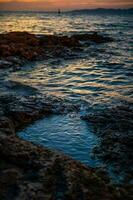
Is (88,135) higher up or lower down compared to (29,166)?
lower down

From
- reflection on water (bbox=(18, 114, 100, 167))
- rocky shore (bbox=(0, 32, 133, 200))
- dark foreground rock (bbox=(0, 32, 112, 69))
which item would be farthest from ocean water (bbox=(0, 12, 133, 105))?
reflection on water (bbox=(18, 114, 100, 167))

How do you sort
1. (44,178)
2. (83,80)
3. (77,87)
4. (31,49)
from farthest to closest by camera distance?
(31,49)
(83,80)
(77,87)
(44,178)

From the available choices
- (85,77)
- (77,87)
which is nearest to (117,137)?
(77,87)

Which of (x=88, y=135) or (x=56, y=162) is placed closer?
(x=56, y=162)

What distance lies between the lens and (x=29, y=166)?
4.64 metres

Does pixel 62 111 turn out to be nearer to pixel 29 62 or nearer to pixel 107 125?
pixel 107 125

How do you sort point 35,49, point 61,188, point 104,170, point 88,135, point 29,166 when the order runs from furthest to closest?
point 35,49
point 88,135
point 104,170
point 29,166
point 61,188

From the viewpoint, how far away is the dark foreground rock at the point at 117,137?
18.5 ft

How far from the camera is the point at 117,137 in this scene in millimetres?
6863

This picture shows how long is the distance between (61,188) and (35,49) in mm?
18232

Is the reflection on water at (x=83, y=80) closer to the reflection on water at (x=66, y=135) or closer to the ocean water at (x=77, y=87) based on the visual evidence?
the ocean water at (x=77, y=87)

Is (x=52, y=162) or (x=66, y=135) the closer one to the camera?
(x=52, y=162)

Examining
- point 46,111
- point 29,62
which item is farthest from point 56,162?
point 29,62

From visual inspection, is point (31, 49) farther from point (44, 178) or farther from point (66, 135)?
point (44, 178)
